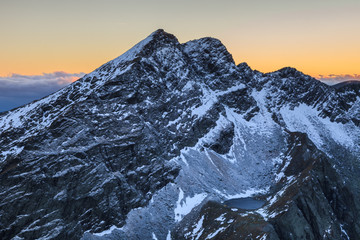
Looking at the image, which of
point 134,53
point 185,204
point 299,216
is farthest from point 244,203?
point 134,53

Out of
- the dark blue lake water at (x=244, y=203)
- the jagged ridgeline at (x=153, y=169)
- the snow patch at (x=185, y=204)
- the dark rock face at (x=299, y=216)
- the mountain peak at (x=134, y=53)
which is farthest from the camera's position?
the mountain peak at (x=134, y=53)

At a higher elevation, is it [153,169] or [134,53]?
[134,53]

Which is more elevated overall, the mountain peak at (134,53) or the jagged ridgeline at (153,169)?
the mountain peak at (134,53)

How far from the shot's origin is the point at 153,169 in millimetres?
146500

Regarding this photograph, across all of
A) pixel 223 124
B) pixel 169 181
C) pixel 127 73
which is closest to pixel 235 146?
pixel 223 124

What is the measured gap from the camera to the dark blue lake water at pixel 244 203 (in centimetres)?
14400

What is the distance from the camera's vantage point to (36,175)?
121125 millimetres

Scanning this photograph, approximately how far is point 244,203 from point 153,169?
4050 centimetres

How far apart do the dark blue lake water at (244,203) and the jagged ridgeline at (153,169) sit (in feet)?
14.7

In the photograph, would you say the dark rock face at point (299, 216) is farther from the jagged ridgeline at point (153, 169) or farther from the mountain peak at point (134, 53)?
the mountain peak at point (134, 53)

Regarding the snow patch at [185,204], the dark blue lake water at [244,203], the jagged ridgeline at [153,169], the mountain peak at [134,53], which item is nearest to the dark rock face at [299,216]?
the jagged ridgeline at [153,169]

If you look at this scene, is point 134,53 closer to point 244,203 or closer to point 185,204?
point 185,204

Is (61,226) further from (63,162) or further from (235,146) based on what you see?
(235,146)

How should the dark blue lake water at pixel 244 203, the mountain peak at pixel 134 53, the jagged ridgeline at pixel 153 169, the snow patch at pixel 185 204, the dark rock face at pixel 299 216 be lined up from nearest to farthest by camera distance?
the dark rock face at pixel 299 216, the jagged ridgeline at pixel 153 169, the snow patch at pixel 185 204, the dark blue lake water at pixel 244 203, the mountain peak at pixel 134 53
